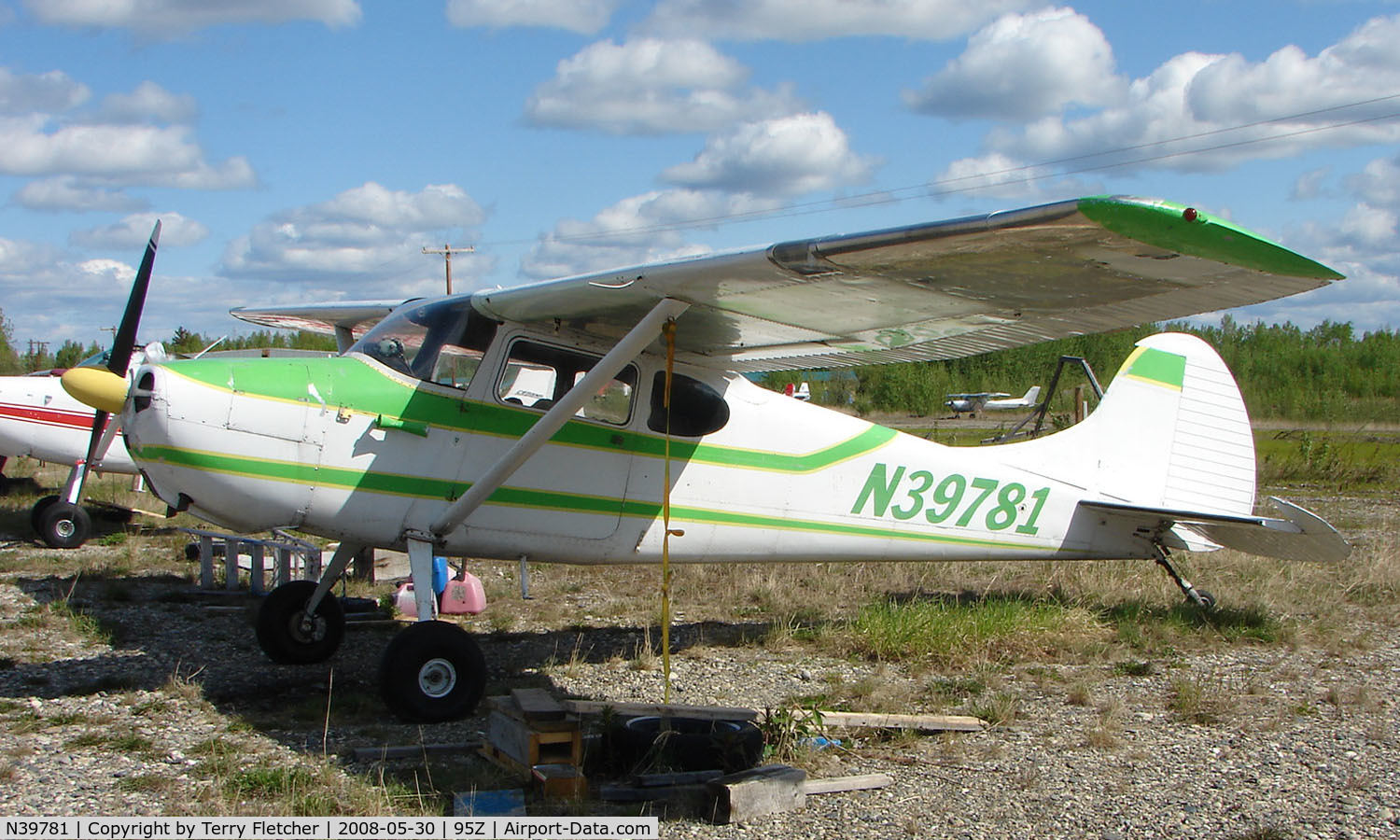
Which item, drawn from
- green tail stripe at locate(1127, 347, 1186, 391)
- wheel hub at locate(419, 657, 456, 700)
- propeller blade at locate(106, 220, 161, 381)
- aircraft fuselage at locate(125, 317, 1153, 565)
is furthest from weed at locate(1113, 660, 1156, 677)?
propeller blade at locate(106, 220, 161, 381)

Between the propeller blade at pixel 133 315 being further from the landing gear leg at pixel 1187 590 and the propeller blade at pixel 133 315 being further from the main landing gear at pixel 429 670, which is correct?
the landing gear leg at pixel 1187 590

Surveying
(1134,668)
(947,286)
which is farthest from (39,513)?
(1134,668)

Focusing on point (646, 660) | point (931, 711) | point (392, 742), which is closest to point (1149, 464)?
point (931, 711)

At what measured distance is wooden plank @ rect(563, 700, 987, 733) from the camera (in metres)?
5.43

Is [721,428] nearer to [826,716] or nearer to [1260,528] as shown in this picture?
[826,716]

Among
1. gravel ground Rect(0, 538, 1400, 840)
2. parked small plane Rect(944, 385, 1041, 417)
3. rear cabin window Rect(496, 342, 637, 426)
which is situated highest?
parked small plane Rect(944, 385, 1041, 417)

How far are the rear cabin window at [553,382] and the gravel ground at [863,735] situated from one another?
1.89m

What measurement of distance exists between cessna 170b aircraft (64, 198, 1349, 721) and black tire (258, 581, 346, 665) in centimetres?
2

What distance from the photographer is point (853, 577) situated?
36.4ft

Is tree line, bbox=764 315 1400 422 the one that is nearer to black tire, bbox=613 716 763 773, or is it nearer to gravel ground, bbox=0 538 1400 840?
gravel ground, bbox=0 538 1400 840

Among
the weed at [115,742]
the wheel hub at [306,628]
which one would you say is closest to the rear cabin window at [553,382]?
the wheel hub at [306,628]

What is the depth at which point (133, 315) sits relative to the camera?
8656mm

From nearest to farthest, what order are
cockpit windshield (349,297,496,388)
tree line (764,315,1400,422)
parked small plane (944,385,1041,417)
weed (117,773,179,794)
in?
weed (117,773,179,794) → cockpit windshield (349,297,496,388) → tree line (764,315,1400,422) → parked small plane (944,385,1041,417)

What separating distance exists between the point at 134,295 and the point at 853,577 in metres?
7.34
